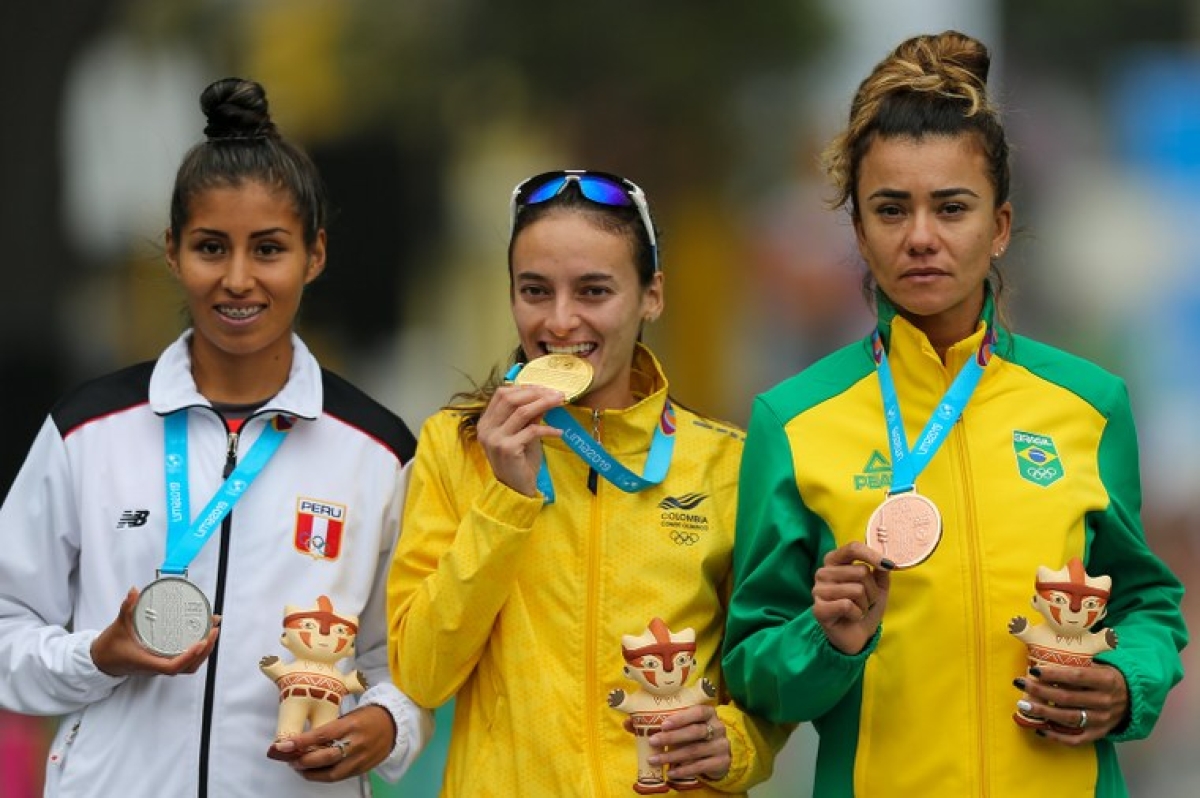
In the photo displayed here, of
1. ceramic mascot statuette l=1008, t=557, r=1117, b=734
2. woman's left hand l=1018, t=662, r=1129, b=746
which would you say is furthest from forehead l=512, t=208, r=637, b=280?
woman's left hand l=1018, t=662, r=1129, b=746

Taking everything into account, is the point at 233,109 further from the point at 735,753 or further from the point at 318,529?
the point at 735,753

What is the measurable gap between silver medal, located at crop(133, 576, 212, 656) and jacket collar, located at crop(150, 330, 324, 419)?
1.73 feet

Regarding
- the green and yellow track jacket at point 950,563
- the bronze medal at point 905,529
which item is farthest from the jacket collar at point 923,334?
the bronze medal at point 905,529

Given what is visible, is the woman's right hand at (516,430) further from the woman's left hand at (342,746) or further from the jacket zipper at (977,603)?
the jacket zipper at (977,603)

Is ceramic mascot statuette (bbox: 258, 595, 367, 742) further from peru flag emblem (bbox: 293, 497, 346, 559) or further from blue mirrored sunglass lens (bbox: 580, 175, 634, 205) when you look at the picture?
blue mirrored sunglass lens (bbox: 580, 175, 634, 205)

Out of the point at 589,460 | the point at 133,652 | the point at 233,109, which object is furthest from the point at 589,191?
the point at 133,652

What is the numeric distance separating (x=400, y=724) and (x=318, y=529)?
50cm

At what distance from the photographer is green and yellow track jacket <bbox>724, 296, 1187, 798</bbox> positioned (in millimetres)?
4449

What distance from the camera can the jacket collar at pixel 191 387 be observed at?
4.93m

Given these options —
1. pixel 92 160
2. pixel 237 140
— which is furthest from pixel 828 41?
pixel 237 140

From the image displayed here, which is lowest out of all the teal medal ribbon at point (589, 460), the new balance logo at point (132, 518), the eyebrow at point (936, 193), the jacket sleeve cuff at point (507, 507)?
the jacket sleeve cuff at point (507, 507)

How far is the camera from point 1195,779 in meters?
10.0

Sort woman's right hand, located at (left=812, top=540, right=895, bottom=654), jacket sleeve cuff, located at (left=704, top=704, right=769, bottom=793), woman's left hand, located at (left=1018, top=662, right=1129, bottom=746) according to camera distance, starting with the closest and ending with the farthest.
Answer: woman's right hand, located at (left=812, top=540, right=895, bottom=654) < woman's left hand, located at (left=1018, top=662, right=1129, bottom=746) < jacket sleeve cuff, located at (left=704, top=704, right=769, bottom=793)

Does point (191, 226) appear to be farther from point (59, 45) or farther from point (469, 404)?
point (59, 45)
